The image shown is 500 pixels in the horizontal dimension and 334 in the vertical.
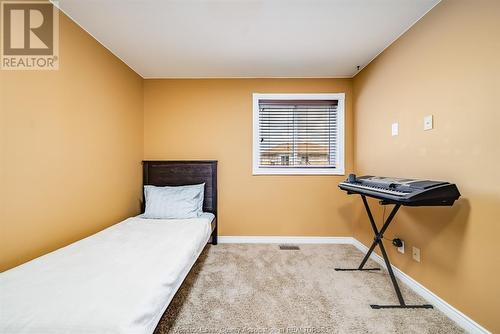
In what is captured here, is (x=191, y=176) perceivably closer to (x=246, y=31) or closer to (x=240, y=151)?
(x=240, y=151)

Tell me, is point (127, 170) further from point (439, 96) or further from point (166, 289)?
point (439, 96)

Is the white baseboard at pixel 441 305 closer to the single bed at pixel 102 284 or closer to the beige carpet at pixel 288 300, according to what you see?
the beige carpet at pixel 288 300

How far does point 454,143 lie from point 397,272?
1.36 meters

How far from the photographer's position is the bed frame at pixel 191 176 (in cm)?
312

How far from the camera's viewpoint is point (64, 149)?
6.16 feet

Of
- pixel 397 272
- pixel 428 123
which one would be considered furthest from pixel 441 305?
pixel 428 123

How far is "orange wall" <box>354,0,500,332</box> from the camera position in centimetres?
139

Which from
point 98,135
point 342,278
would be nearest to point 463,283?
point 342,278

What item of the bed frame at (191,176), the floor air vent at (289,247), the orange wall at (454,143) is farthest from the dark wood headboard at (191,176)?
the orange wall at (454,143)

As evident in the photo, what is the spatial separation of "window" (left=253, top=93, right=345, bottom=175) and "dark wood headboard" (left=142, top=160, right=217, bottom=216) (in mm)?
729

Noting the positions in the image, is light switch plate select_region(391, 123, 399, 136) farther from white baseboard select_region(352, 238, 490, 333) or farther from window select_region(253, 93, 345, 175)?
white baseboard select_region(352, 238, 490, 333)

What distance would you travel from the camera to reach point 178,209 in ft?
8.76

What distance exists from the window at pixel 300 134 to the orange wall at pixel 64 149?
1849mm

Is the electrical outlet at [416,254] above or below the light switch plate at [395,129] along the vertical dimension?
below
